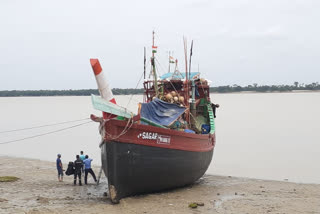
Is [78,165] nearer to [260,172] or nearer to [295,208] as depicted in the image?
[295,208]

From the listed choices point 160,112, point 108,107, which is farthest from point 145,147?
point 160,112

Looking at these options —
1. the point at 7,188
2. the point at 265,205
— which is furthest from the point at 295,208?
the point at 7,188

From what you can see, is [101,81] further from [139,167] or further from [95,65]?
[139,167]

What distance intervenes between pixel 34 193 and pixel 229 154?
1564 centimetres

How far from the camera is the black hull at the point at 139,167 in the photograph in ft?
40.9

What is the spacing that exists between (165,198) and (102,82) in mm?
4165

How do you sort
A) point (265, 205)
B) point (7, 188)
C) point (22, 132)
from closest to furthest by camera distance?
point (265, 205) → point (7, 188) → point (22, 132)

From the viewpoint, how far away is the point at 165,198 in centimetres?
1338

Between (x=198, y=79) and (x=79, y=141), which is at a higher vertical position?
(x=198, y=79)

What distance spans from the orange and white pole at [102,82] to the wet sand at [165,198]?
111 inches

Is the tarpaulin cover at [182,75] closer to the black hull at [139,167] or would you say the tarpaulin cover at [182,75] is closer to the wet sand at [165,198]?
the wet sand at [165,198]

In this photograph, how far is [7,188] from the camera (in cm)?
1452

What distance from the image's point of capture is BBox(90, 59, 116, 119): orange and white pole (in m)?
12.7

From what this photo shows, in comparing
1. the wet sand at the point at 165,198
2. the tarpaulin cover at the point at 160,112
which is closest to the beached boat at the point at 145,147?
the tarpaulin cover at the point at 160,112
